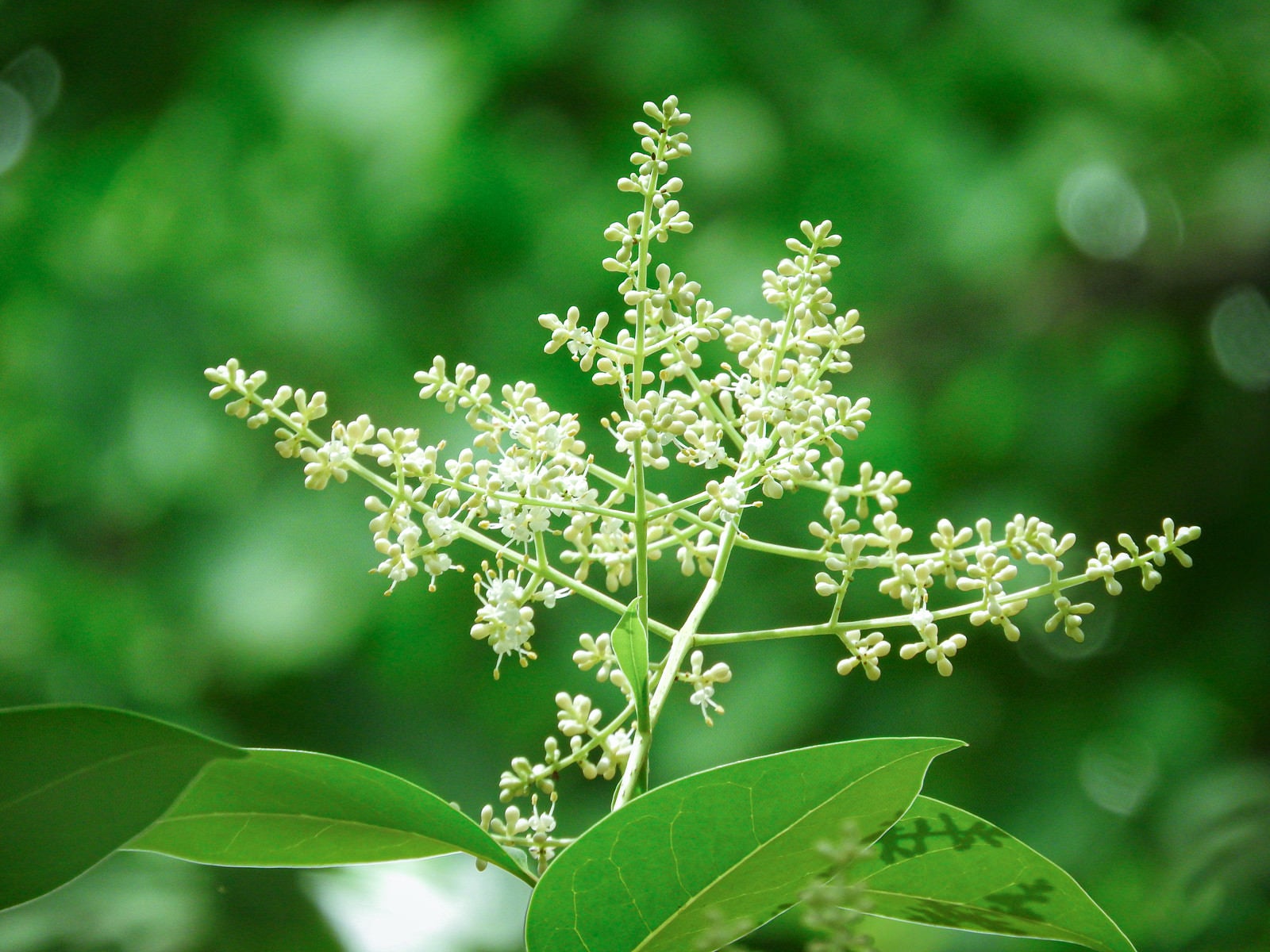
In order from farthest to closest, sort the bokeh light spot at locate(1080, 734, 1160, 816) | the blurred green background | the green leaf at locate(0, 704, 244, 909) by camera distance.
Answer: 1. the bokeh light spot at locate(1080, 734, 1160, 816)
2. the blurred green background
3. the green leaf at locate(0, 704, 244, 909)

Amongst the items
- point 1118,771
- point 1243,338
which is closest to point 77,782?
point 1118,771

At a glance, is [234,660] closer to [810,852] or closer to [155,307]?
[155,307]

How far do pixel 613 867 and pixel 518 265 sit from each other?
2710mm

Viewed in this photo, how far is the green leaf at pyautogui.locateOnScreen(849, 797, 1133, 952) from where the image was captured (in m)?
0.45

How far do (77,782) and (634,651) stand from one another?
0.70 ft

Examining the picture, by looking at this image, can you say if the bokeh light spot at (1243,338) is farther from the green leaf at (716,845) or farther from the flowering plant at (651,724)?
the green leaf at (716,845)

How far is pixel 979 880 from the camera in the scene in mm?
467

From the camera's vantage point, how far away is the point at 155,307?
9.79ft

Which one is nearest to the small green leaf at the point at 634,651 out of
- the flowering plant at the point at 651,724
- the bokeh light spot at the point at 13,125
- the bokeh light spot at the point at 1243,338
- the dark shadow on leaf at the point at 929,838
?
the flowering plant at the point at 651,724

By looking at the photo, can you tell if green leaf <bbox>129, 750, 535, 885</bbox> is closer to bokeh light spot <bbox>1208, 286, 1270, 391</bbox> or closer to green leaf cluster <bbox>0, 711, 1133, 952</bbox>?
green leaf cluster <bbox>0, 711, 1133, 952</bbox>

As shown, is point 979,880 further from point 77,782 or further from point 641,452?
point 77,782

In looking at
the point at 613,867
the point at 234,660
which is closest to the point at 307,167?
the point at 234,660

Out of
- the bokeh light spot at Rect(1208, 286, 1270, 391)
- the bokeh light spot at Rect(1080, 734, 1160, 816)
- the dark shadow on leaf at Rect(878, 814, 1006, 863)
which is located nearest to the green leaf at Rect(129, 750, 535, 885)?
the dark shadow on leaf at Rect(878, 814, 1006, 863)

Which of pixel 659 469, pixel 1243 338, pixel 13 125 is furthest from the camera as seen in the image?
pixel 13 125
